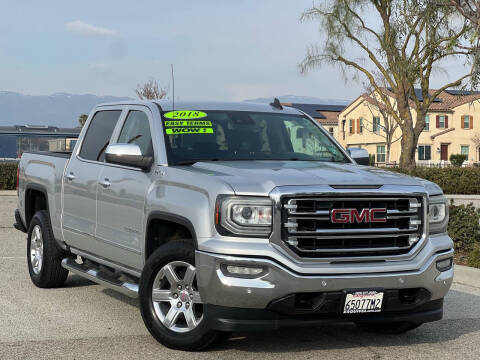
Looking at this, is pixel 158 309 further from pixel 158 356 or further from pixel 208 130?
pixel 208 130

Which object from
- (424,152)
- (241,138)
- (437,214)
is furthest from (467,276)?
(424,152)

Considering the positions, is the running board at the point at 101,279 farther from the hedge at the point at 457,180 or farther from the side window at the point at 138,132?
the hedge at the point at 457,180

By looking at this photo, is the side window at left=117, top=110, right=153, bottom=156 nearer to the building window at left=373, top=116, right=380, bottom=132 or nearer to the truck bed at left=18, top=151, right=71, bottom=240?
the truck bed at left=18, top=151, right=71, bottom=240

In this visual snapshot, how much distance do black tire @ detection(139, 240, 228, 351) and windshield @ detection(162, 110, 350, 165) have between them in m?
0.90

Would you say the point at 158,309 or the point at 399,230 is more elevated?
the point at 399,230

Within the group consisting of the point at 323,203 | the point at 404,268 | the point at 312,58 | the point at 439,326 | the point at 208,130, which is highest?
the point at 312,58

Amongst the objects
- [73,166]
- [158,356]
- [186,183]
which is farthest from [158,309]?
[73,166]

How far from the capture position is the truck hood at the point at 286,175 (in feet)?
17.9

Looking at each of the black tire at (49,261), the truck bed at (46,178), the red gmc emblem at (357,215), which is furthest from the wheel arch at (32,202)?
the red gmc emblem at (357,215)

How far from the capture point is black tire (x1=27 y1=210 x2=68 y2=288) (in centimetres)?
848

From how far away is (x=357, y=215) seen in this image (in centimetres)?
553

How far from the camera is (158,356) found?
576 cm

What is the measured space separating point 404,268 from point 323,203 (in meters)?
0.77

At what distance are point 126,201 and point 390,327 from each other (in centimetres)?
245
